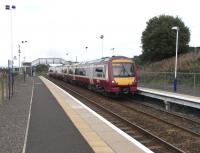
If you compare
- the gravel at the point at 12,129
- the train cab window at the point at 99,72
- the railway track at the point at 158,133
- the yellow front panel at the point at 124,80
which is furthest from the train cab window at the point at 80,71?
the railway track at the point at 158,133

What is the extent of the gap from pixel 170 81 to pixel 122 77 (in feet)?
22.2

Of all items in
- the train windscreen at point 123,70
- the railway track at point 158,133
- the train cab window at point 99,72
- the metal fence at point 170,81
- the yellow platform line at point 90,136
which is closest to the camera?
the yellow platform line at point 90,136

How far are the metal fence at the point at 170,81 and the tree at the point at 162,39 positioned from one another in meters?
25.9

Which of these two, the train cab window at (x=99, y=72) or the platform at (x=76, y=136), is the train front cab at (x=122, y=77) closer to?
the train cab window at (x=99, y=72)

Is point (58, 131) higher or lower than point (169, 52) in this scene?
lower

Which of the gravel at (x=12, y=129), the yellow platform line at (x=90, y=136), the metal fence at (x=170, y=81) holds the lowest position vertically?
the gravel at (x=12, y=129)

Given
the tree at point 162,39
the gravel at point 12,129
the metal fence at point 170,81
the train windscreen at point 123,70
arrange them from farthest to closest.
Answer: the tree at point 162,39
the train windscreen at point 123,70
the metal fence at point 170,81
the gravel at point 12,129

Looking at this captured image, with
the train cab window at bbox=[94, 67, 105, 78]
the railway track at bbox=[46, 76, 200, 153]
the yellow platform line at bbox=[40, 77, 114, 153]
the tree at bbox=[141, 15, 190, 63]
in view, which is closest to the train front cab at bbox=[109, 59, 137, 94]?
the train cab window at bbox=[94, 67, 105, 78]

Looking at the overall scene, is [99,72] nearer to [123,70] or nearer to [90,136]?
[123,70]

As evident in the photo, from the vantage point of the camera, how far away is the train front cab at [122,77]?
29875 millimetres

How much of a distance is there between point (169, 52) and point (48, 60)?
11897cm

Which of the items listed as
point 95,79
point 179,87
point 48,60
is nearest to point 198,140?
point 179,87

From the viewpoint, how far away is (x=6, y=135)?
45.6ft

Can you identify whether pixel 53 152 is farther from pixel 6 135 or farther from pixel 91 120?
pixel 91 120
